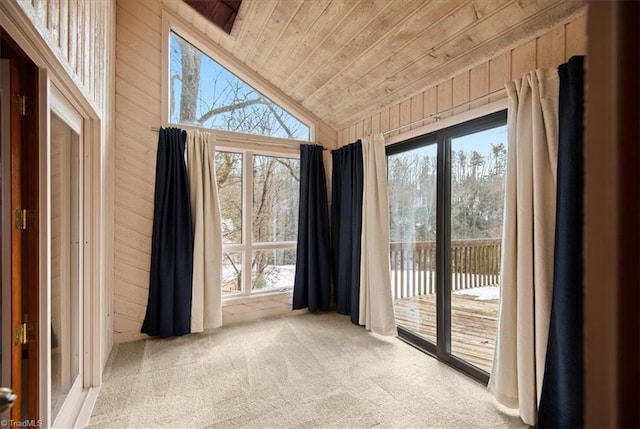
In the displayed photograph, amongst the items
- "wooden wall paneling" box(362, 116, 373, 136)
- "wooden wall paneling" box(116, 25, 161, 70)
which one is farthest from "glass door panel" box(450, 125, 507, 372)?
"wooden wall paneling" box(116, 25, 161, 70)

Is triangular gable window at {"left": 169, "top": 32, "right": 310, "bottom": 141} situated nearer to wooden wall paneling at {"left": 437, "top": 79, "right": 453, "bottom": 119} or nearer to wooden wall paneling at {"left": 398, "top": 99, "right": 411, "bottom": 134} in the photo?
wooden wall paneling at {"left": 398, "top": 99, "right": 411, "bottom": 134}

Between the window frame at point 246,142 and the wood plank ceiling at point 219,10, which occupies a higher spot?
the wood plank ceiling at point 219,10

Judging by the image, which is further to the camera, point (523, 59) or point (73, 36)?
point (523, 59)

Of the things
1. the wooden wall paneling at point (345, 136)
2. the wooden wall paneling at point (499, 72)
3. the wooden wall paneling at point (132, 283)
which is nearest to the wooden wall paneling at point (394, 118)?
the wooden wall paneling at point (345, 136)

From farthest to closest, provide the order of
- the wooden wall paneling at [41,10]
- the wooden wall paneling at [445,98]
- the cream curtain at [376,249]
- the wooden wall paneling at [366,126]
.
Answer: the wooden wall paneling at [366,126]
the cream curtain at [376,249]
the wooden wall paneling at [445,98]
the wooden wall paneling at [41,10]

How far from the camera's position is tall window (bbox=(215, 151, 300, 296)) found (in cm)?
331

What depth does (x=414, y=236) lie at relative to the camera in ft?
9.32

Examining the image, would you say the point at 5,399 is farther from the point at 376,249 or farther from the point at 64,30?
the point at 376,249

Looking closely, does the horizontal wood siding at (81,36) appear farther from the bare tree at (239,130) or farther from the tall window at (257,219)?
the tall window at (257,219)

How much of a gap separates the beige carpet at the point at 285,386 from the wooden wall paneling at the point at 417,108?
2043 millimetres

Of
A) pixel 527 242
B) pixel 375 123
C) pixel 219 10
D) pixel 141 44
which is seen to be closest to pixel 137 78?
pixel 141 44

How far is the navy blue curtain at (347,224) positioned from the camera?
3215 mm

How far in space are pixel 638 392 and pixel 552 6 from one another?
1998 mm

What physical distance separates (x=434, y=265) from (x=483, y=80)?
4.84ft
